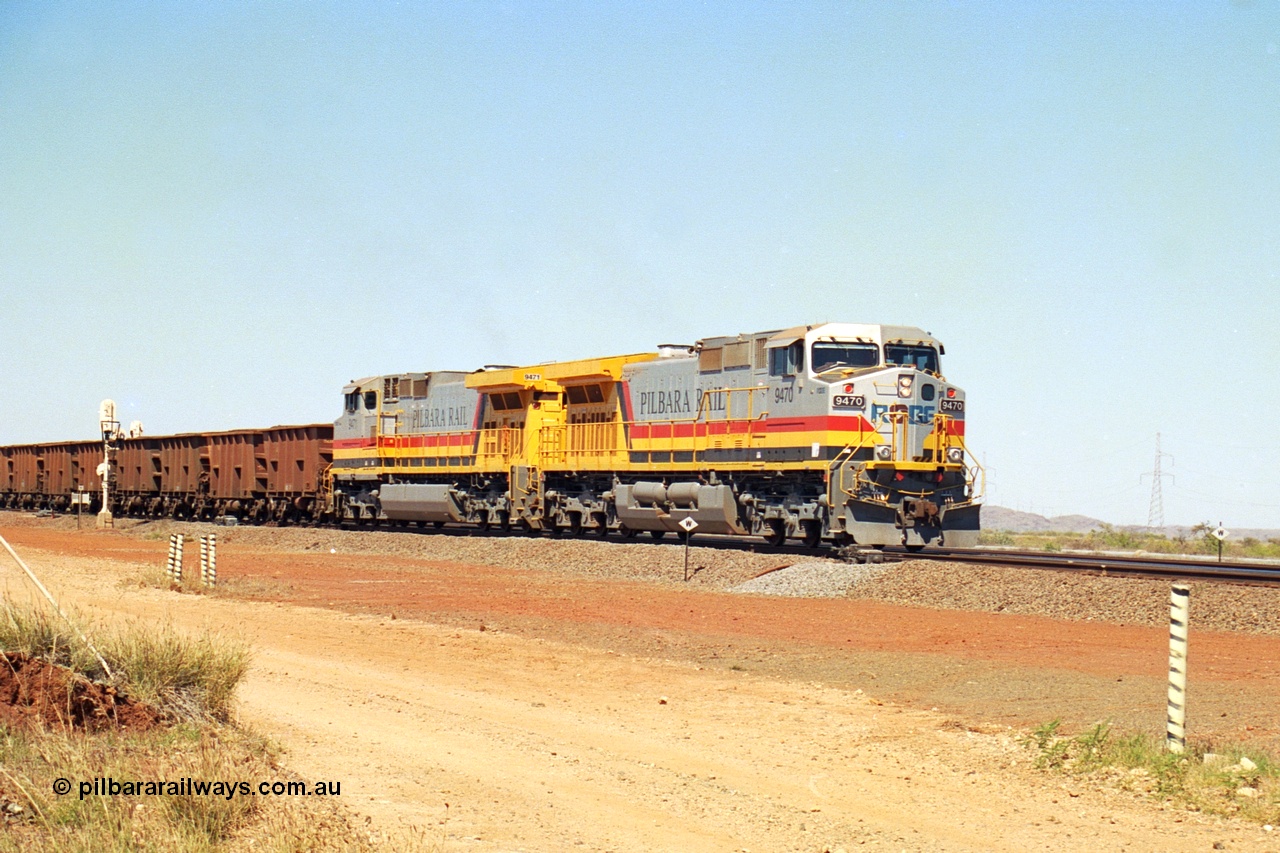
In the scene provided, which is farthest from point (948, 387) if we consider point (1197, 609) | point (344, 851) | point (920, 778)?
point (344, 851)

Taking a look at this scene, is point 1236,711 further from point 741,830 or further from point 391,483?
point 391,483

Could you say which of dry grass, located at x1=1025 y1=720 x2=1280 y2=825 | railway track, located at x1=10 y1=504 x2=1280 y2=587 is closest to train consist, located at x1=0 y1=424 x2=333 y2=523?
railway track, located at x1=10 y1=504 x2=1280 y2=587

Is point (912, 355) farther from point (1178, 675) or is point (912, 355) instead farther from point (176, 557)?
point (1178, 675)

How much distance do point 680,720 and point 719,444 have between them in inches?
635

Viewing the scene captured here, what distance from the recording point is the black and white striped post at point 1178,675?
342 inches

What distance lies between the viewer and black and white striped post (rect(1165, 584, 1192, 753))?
8690 millimetres

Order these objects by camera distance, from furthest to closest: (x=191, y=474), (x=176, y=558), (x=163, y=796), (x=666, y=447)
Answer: (x=191, y=474) → (x=666, y=447) → (x=176, y=558) → (x=163, y=796)

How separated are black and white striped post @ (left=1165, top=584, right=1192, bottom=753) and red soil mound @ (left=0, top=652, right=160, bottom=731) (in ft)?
22.4

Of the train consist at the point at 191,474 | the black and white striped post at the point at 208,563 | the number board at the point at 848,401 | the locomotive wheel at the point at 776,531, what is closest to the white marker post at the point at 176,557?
the black and white striped post at the point at 208,563

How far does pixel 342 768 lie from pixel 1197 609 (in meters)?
12.3

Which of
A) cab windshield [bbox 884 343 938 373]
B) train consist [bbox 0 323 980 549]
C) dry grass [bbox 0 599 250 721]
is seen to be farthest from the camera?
cab windshield [bbox 884 343 938 373]

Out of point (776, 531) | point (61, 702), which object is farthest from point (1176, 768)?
point (776, 531)

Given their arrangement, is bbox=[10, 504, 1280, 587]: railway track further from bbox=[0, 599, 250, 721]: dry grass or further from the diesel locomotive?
bbox=[0, 599, 250, 721]: dry grass

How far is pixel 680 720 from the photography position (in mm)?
10234
